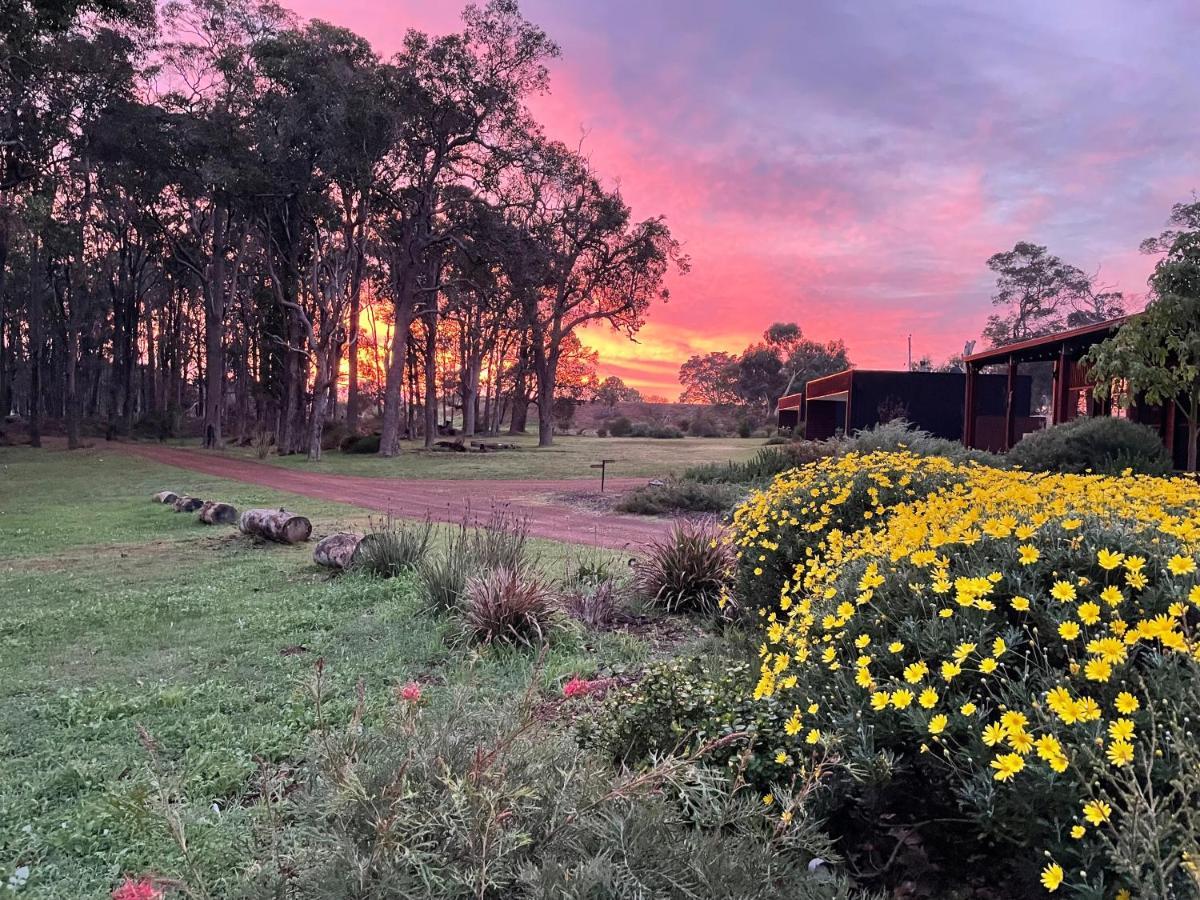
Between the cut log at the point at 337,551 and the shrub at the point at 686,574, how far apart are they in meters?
2.85

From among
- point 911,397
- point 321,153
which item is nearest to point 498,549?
point 321,153

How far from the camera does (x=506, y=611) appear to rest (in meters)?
4.55

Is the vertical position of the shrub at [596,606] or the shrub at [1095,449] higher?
the shrub at [1095,449]

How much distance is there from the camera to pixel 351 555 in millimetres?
6852

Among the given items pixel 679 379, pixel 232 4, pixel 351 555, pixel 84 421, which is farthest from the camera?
pixel 679 379

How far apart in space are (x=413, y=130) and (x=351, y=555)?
2152 centimetres

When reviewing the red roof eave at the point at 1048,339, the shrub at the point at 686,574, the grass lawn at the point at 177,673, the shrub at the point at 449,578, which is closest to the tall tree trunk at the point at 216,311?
the grass lawn at the point at 177,673

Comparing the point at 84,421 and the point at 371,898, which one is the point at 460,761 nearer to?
the point at 371,898

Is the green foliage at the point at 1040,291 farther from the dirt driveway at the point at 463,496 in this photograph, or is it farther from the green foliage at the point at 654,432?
the dirt driveway at the point at 463,496

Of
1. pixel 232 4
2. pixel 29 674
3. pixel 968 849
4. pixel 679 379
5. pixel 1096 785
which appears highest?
pixel 232 4

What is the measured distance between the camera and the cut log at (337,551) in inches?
269

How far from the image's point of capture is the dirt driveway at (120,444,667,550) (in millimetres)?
10094

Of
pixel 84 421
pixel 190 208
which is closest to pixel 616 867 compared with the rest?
pixel 190 208

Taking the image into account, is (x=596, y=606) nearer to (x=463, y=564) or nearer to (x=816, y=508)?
(x=463, y=564)
